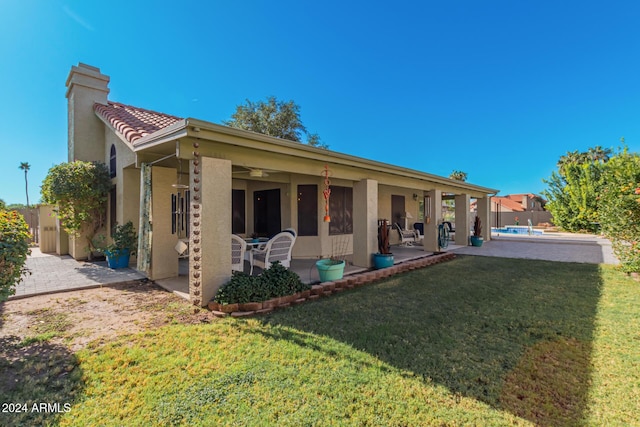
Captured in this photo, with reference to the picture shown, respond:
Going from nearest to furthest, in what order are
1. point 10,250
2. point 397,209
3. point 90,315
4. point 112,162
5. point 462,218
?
point 10,250, point 90,315, point 112,162, point 462,218, point 397,209

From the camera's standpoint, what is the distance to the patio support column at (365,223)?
27.9 ft

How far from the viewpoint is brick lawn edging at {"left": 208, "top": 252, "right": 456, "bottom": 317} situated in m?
4.88

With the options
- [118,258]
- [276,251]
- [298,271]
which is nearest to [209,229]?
[276,251]

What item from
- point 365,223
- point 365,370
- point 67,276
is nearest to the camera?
point 365,370

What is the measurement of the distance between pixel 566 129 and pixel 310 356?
114 ft

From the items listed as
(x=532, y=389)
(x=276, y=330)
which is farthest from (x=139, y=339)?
(x=532, y=389)

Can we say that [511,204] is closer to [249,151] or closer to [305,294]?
[305,294]

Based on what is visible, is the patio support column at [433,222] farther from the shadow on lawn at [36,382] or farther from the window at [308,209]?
the shadow on lawn at [36,382]

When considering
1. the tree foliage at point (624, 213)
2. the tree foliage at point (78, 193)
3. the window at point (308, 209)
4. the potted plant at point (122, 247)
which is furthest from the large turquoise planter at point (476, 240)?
the tree foliage at point (78, 193)

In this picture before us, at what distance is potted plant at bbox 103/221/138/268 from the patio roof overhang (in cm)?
272

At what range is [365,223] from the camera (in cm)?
848

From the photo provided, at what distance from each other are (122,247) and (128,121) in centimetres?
371

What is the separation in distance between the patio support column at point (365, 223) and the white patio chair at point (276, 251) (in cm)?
263

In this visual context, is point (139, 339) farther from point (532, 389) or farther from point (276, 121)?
point (276, 121)
